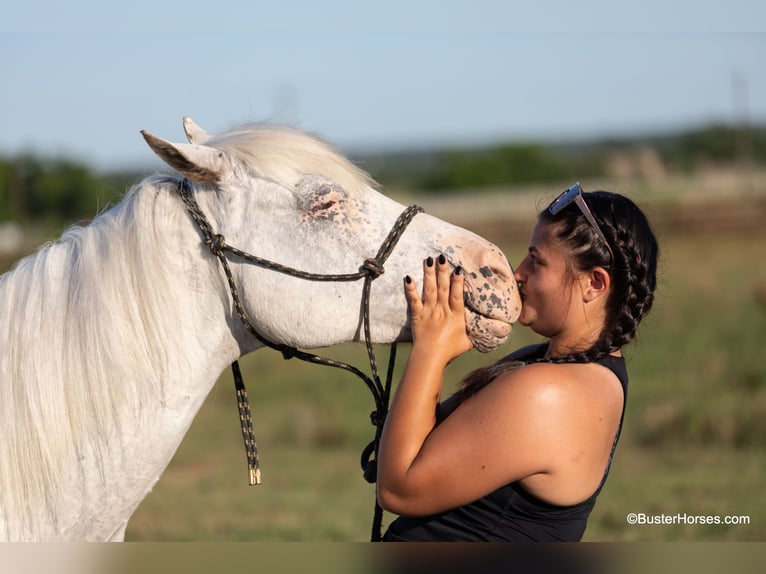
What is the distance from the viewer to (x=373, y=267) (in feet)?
8.61

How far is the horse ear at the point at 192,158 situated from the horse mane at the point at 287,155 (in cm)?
10

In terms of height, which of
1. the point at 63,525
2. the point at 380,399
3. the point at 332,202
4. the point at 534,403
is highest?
the point at 332,202

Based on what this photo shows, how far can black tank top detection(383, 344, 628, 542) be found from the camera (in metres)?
2.32

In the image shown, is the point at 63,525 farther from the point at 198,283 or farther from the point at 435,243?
the point at 435,243

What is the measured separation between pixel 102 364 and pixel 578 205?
145 centimetres

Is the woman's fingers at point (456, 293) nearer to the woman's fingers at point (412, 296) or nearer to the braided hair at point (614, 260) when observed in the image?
the woman's fingers at point (412, 296)

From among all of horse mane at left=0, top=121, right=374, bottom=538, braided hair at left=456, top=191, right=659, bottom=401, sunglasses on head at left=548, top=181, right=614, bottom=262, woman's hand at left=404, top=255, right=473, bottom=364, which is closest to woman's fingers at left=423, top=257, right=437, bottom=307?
woman's hand at left=404, top=255, right=473, bottom=364

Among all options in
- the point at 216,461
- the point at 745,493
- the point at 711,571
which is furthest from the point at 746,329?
the point at 711,571

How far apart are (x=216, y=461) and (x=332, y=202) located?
686 centimetres

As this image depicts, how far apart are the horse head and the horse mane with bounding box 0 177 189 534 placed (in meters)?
0.22

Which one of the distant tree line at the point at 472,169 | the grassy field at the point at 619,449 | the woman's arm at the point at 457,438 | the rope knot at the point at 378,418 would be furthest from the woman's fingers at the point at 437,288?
the distant tree line at the point at 472,169

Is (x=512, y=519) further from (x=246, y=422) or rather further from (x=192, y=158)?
(x=192, y=158)

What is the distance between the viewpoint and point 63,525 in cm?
252

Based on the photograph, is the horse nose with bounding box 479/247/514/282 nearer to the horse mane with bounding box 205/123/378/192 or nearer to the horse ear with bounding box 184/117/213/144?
the horse mane with bounding box 205/123/378/192
